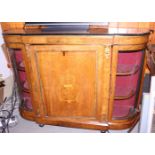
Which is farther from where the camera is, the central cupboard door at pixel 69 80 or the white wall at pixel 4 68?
the white wall at pixel 4 68

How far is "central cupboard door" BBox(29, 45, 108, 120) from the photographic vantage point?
4.53ft

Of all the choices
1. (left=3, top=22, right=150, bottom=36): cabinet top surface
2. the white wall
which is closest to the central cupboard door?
(left=3, top=22, right=150, bottom=36): cabinet top surface

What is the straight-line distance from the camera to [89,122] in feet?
5.43

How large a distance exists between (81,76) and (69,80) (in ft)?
0.33

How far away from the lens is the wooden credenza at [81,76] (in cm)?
134

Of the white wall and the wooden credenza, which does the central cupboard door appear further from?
the white wall

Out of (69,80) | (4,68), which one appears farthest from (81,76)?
(4,68)

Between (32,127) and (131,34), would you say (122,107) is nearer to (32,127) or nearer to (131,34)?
(131,34)

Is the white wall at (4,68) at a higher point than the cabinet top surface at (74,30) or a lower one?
lower

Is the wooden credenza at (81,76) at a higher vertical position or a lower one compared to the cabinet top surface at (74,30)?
lower

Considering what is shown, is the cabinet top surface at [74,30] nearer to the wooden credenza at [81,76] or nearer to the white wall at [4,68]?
the wooden credenza at [81,76]

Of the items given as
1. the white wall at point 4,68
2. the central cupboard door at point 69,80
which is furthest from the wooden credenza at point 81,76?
the white wall at point 4,68

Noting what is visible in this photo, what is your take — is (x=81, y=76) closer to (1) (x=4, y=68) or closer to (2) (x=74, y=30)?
(2) (x=74, y=30)
